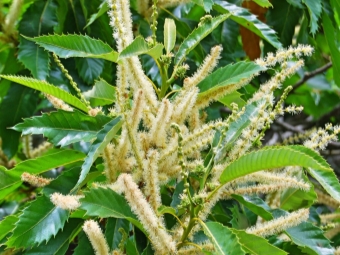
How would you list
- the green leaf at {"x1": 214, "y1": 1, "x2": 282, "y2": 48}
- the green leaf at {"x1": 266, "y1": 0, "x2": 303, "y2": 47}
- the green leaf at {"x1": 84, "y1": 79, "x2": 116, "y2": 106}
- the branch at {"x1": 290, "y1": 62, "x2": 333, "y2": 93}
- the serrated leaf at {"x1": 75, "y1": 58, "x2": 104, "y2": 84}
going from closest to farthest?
the green leaf at {"x1": 84, "y1": 79, "x2": 116, "y2": 106}
the green leaf at {"x1": 214, "y1": 1, "x2": 282, "y2": 48}
the serrated leaf at {"x1": 75, "y1": 58, "x2": 104, "y2": 84}
the green leaf at {"x1": 266, "y1": 0, "x2": 303, "y2": 47}
the branch at {"x1": 290, "y1": 62, "x2": 333, "y2": 93}

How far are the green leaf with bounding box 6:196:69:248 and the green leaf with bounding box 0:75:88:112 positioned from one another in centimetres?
25

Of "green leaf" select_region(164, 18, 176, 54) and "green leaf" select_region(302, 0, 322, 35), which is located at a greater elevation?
"green leaf" select_region(302, 0, 322, 35)

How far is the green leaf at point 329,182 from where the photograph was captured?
3.56 feet

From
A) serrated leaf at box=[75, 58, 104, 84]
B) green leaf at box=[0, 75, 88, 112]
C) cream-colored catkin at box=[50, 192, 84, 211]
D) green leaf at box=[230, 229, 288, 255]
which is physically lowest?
green leaf at box=[230, 229, 288, 255]

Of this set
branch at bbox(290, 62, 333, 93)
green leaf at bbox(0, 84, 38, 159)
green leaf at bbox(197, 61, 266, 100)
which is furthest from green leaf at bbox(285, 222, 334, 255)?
branch at bbox(290, 62, 333, 93)

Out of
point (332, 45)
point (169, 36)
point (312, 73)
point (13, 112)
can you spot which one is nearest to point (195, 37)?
point (169, 36)

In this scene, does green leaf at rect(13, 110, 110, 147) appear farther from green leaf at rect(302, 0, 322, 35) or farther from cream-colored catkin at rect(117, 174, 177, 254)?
green leaf at rect(302, 0, 322, 35)

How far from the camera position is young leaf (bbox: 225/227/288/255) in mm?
1077

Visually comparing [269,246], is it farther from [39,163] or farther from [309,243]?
[39,163]

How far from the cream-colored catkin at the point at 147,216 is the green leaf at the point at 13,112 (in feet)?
3.37

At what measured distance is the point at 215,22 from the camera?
4.38ft

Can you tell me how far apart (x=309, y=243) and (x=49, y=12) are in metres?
1.24

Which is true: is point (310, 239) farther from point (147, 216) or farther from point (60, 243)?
point (60, 243)

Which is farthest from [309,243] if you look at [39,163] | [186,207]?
[39,163]
